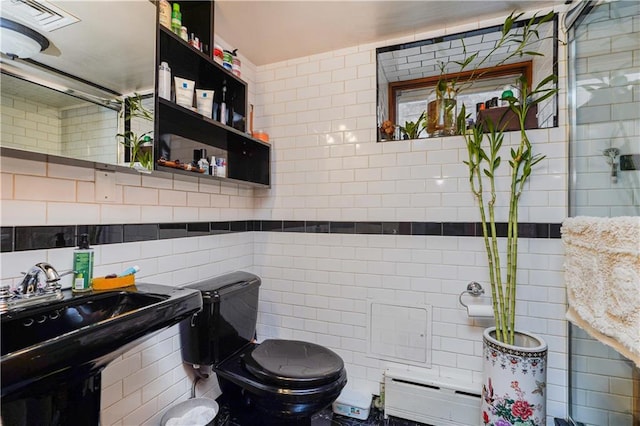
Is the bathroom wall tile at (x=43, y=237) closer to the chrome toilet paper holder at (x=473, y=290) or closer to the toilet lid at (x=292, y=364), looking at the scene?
the toilet lid at (x=292, y=364)

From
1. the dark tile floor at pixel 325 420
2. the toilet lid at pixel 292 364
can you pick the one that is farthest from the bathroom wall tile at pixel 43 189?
the dark tile floor at pixel 325 420

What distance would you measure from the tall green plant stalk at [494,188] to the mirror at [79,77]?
1634 mm

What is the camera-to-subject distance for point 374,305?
186 centimetres

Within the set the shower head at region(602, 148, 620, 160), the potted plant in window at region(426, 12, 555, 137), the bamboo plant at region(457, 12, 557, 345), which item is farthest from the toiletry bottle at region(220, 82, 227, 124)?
the shower head at region(602, 148, 620, 160)

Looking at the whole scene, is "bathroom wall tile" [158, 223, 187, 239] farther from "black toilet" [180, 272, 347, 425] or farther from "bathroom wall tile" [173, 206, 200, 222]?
"black toilet" [180, 272, 347, 425]

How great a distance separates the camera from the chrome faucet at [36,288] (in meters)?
0.88

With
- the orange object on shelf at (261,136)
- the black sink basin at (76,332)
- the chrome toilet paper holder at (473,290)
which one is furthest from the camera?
the orange object on shelf at (261,136)

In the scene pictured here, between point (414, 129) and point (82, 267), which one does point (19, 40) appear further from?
point (414, 129)

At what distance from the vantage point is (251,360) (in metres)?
1.45

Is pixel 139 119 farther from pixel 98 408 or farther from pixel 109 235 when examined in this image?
pixel 98 408

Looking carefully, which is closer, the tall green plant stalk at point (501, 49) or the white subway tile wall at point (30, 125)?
the white subway tile wall at point (30, 125)

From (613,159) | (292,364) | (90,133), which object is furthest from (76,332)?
(613,159)

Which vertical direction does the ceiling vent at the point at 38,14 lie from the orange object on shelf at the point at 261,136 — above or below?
above

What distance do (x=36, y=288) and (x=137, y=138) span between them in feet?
2.02
